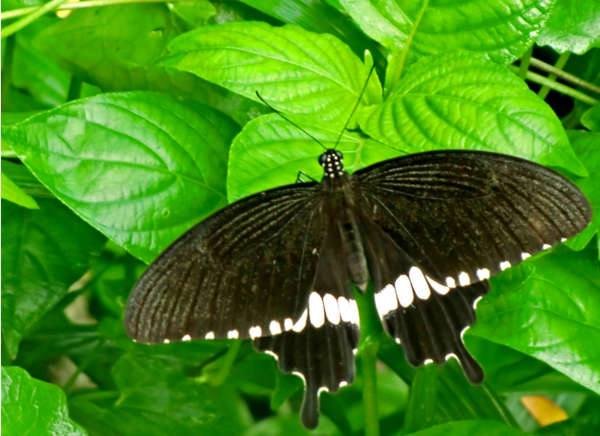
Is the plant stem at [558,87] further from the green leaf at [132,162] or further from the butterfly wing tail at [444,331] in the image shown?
the green leaf at [132,162]

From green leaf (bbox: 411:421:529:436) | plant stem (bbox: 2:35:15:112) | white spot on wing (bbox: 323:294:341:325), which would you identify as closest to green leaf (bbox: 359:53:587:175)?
white spot on wing (bbox: 323:294:341:325)

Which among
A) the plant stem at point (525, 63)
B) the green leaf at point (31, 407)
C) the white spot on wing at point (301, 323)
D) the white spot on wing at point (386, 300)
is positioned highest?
the plant stem at point (525, 63)

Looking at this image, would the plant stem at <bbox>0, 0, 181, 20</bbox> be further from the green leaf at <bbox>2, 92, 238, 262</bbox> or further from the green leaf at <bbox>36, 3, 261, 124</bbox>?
the green leaf at <bbox>2, 92, 238, 262</bbox>

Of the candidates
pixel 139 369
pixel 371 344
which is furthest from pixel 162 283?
pixel 139 369

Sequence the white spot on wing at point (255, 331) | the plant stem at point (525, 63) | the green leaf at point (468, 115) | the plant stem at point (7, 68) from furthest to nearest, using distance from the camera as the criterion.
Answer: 1. the plant stem at point (7, 68)
2. the plant stem at point (525, 63)
3. the white spot on wing at point (255, 331)
4. the green leaf at point (468, 115)

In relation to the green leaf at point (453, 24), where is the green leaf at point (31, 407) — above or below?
below

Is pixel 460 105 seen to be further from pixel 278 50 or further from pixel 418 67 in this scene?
pixel 278 50

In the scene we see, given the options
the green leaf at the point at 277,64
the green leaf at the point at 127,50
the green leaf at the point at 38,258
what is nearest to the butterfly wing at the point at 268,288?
the green leaf at the point at 277,64

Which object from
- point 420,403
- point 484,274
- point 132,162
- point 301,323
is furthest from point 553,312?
point 132,162
